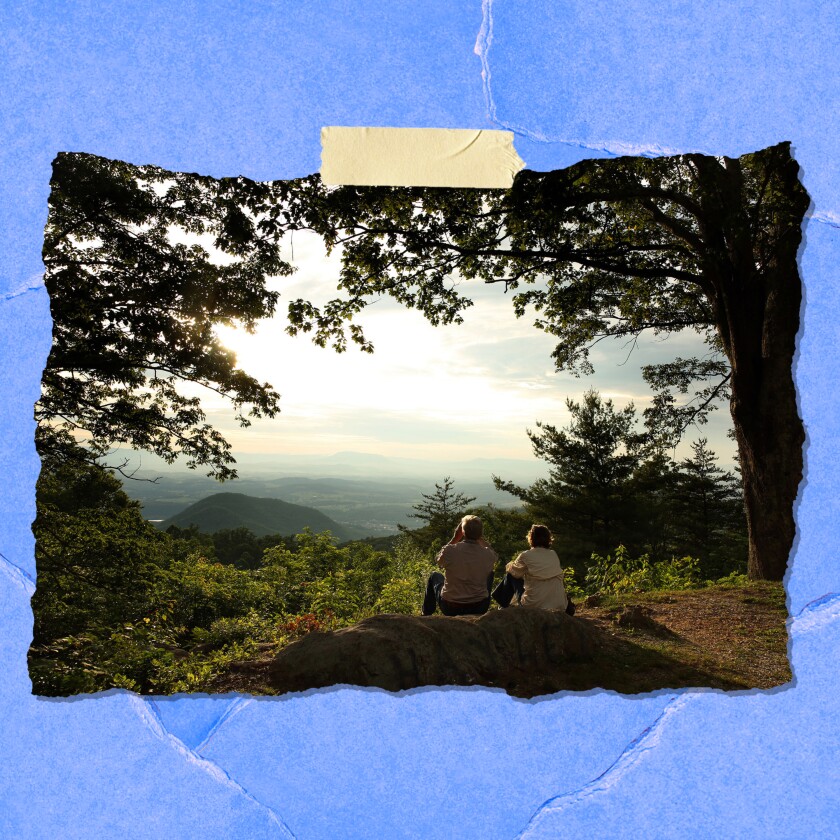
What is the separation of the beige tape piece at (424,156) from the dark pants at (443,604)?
2332 mm

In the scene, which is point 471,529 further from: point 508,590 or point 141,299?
point 141,299

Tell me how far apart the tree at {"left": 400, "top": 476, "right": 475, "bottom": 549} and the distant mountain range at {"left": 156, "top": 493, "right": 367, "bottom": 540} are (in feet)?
2.36

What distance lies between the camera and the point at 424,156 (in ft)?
7.93

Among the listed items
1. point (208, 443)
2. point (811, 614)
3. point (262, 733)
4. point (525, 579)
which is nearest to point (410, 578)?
point (525, 579)

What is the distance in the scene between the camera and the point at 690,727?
7.48ft

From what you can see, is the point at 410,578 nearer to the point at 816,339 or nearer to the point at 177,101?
the point at 816,339

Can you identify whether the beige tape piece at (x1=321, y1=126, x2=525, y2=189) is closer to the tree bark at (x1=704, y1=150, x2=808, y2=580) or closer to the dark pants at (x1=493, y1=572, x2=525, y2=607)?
the tree bark at (x1=704, y1=150, x2=808, y2=580)

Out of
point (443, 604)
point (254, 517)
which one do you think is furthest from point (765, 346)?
point (254, 517)

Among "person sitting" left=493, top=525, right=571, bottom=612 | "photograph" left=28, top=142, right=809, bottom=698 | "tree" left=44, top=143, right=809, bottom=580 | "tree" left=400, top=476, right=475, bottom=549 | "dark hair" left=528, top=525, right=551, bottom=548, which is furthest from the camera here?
"tree" left=400, top=476, right=475, bottom=549

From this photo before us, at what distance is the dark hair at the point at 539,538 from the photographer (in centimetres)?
337

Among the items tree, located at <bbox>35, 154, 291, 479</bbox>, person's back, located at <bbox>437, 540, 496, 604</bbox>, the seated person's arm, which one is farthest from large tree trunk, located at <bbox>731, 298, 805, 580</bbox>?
tree, located at <bbox>35, 154, 291, 479</bbox>

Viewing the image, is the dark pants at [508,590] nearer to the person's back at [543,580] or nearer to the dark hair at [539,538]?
the person's back at [543,580]

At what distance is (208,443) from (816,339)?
3454 millimetres

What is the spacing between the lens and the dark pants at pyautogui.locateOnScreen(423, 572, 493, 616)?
10.8ft
